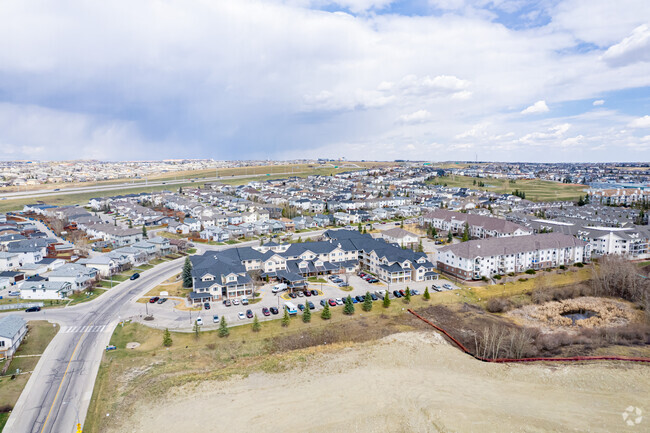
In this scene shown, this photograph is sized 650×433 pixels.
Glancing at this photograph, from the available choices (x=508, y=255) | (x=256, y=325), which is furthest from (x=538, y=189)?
(x=256, y=325)

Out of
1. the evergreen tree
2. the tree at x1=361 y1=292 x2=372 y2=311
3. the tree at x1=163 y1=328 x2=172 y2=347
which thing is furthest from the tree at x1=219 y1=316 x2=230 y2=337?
the tree at x1=361 y1=292 x2=372 y2=311

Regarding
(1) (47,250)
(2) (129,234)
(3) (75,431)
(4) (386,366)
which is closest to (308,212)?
(2) (129,234)

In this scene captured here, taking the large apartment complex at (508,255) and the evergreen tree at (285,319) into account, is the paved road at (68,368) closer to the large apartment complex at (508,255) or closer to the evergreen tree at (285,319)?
the evergreen tree at (285,319)

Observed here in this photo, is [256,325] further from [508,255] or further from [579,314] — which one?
[508,255]

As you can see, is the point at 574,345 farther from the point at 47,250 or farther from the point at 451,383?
the point at 47,250

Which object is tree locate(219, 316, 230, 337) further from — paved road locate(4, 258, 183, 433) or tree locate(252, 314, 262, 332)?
paved road locate(4, 258, 183, 433)

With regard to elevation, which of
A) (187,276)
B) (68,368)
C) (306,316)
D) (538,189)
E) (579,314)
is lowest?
(579,314)
